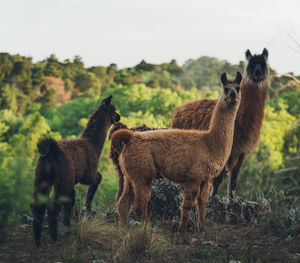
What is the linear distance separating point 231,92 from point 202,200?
68.0 inches

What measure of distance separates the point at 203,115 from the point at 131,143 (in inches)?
120

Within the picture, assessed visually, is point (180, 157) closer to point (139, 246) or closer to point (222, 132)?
point (222, 132)

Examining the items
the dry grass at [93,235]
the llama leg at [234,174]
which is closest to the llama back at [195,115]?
the llama leg at [234,174]

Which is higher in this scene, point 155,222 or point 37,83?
point 37,83

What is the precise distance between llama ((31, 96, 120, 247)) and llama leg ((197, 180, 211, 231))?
6.35 ft

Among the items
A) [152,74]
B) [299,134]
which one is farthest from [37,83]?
[299,134]

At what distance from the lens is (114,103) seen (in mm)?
48594

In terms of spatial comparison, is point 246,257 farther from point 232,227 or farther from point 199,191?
point 232,227

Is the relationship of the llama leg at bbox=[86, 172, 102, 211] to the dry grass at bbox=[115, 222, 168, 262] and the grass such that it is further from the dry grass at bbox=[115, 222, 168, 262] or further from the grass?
the dry grass at bbox=[115, 222, 168, 262]

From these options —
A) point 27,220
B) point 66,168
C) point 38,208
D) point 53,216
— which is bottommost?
point 27,220

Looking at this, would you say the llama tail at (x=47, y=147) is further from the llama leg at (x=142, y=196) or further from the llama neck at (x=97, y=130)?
the llama neck at (x=97, y=130)

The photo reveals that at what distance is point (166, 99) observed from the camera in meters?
49.5

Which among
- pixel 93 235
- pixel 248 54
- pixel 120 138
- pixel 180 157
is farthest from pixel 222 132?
pixel 248 54

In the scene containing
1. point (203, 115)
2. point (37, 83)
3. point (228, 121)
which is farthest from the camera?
point (37, 83)
